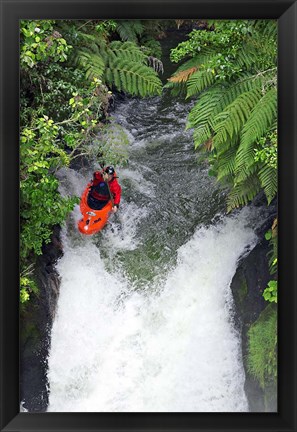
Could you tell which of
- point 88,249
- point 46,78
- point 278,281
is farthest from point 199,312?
point 46,78

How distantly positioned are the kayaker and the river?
0.13ft


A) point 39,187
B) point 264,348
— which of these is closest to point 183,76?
point 39,187

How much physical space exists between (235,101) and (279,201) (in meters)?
0.63

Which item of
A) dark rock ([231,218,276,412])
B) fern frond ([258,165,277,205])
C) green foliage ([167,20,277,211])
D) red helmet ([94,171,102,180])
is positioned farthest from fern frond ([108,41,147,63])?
dark rock ([231,218,276,412])

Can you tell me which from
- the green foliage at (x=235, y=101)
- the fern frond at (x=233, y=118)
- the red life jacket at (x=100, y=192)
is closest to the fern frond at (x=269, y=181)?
the green foliage at (x=235, y=101)

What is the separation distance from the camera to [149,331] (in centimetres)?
353

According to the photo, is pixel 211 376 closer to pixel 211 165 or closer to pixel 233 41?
pixel 211 165

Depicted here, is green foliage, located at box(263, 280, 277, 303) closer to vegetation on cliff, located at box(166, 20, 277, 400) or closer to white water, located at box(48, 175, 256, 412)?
vegetation on cliff, located at box(166, 20, 277, 400)

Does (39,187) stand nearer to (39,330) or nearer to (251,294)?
(39,330)

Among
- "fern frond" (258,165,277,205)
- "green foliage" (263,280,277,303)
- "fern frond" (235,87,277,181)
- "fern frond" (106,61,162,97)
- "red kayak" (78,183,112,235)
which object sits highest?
"fern frond" (106,61,162,97)

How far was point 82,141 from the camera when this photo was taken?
139 inches

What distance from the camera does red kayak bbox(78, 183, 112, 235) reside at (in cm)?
351

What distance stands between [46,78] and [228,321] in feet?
5.46
